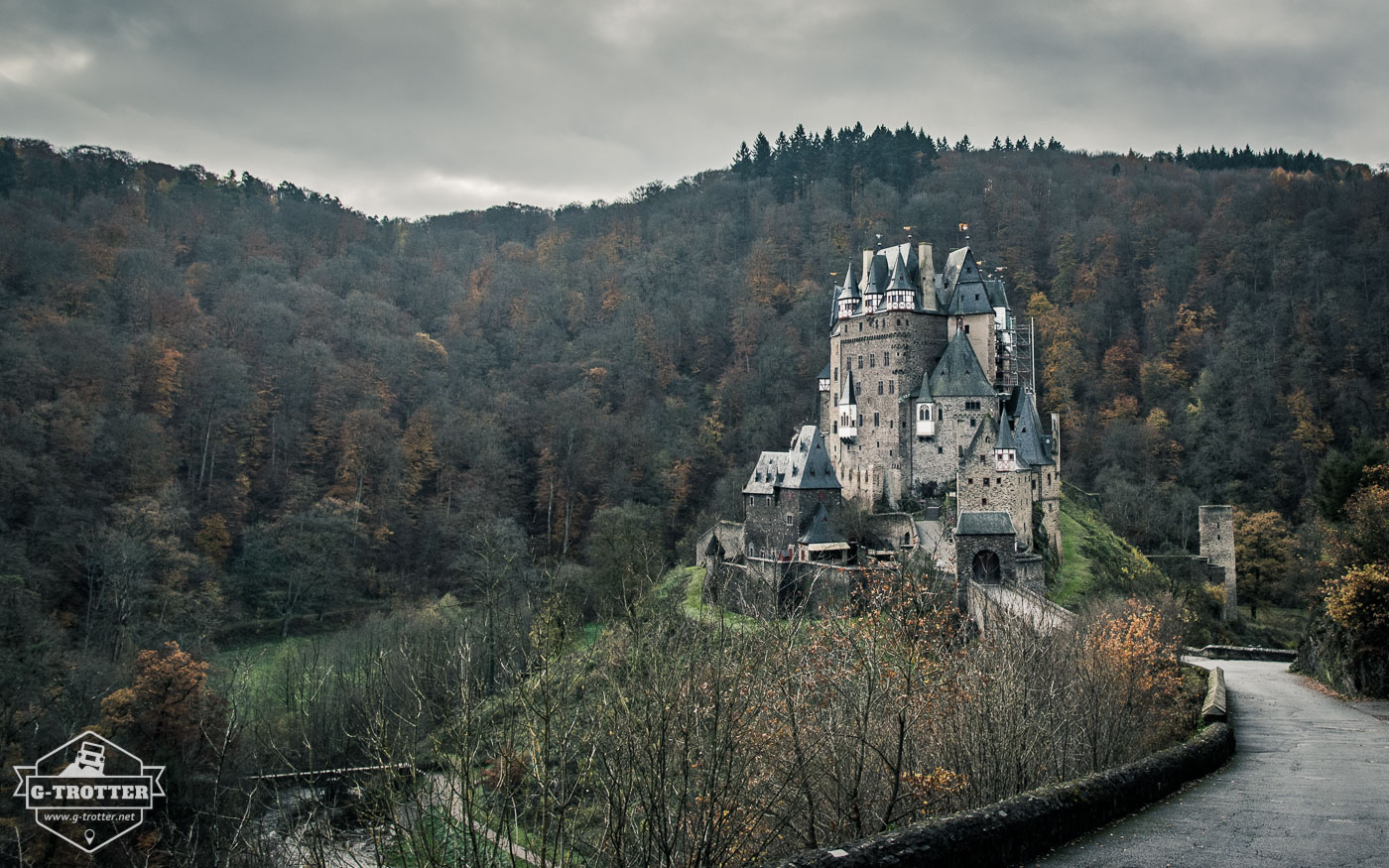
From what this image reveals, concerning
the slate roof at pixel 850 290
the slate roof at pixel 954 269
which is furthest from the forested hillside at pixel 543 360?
the slate roof at pixel 954 269

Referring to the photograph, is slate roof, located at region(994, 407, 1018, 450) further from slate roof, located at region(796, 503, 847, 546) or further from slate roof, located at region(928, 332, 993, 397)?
slate roof, located at region(796, 503, 847, 546)

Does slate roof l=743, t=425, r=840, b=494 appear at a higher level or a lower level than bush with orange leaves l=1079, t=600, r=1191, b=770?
higher

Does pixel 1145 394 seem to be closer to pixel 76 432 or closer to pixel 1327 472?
pixel 1327 472

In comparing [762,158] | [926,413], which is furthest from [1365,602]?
[762,158]

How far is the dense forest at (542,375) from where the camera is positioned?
3906 centimetres

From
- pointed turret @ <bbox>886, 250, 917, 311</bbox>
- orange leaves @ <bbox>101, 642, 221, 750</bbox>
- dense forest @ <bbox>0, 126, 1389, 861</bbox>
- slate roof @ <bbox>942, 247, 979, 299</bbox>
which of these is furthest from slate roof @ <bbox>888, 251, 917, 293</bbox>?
orange leaves @ <bbox>101, 642, 221, 750</bbox>

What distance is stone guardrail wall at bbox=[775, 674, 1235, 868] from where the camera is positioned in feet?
21.2

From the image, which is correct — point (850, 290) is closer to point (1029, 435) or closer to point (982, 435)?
point (982, 435)

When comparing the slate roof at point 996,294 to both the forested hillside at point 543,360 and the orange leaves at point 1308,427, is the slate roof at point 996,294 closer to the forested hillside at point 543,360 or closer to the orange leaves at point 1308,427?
the forested hillside at point 543,360

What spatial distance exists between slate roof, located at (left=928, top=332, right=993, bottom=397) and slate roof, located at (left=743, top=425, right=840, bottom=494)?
16.8ft

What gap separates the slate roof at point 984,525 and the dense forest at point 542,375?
9712 millimetres

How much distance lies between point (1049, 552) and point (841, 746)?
87.7 ft

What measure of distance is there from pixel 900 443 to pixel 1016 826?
3051 cm

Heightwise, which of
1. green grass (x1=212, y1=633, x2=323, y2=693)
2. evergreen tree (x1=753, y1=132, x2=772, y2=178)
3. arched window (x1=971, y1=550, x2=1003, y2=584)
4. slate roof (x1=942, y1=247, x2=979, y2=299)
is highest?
evergreen tree (x1=753, y1=132, x2=772, y2=178)
